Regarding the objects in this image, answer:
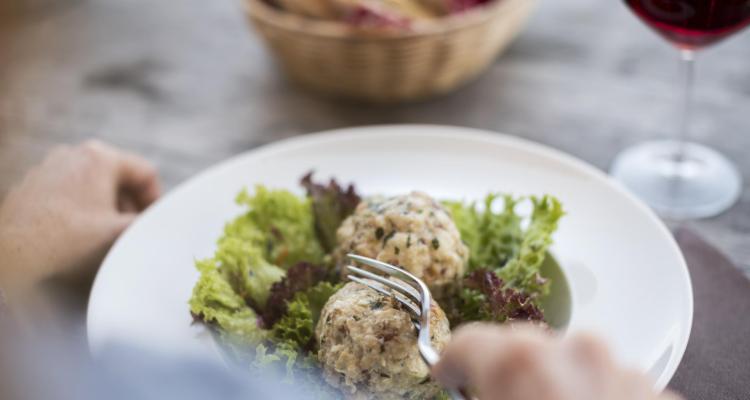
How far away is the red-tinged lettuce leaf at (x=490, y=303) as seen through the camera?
1756 millimetres

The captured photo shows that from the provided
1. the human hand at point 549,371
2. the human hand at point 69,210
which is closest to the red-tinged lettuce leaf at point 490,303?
the human hand at point 549,371

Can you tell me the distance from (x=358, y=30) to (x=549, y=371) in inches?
80.3

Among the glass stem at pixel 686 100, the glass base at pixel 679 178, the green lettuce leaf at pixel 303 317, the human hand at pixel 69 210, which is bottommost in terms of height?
the glass base at pixel 679 178

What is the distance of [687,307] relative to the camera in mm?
1701

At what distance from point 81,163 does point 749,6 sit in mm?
2009

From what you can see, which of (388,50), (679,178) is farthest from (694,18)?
(388,50)

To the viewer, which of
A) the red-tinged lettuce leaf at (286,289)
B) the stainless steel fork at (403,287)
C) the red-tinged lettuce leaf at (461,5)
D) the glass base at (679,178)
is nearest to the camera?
the stainless steel fork at (403,287)

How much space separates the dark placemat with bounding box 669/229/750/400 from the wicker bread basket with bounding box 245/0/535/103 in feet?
3.76

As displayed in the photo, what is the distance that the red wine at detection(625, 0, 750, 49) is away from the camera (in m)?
2.17

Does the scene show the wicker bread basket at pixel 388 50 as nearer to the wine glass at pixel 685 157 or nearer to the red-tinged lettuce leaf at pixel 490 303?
the wine glass at pixel 685 157

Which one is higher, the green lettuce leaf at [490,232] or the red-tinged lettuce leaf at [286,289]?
the red-tinged lettuce leaf at [286,289]

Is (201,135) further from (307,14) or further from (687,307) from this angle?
(687,307)

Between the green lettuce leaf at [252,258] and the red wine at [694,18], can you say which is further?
the red wine at [694,18]

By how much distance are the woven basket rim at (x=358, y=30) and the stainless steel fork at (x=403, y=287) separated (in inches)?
50.1
